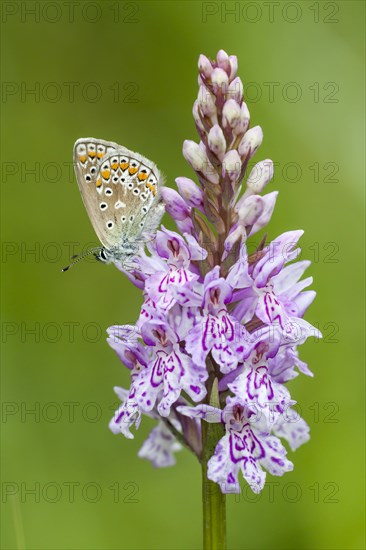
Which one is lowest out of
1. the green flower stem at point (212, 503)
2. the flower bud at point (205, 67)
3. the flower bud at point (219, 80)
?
the green flower stem at point (212, 503)

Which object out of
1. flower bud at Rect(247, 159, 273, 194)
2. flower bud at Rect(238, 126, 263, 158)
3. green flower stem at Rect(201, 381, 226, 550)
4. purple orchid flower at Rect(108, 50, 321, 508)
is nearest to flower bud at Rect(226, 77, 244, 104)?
purple orchid flower at Rect(108, 50, 321, 508)

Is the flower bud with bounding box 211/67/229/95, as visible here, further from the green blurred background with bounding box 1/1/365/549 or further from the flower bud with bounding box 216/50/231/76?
the green blurred background with bounding box 1/1/365/549

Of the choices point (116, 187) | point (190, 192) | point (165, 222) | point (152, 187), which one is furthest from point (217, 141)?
point (165, 222)

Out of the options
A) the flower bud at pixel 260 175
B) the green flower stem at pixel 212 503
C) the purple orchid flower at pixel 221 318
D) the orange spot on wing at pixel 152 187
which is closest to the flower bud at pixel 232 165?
the purple orchid flower at pixel 221 318

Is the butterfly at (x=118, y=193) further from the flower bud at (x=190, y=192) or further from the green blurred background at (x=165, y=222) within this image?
the green blurred background at (x=165, y=222)

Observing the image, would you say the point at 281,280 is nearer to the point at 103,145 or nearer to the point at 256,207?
the point at 256,207

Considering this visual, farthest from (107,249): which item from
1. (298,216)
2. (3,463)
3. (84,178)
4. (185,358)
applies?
(298,216)
